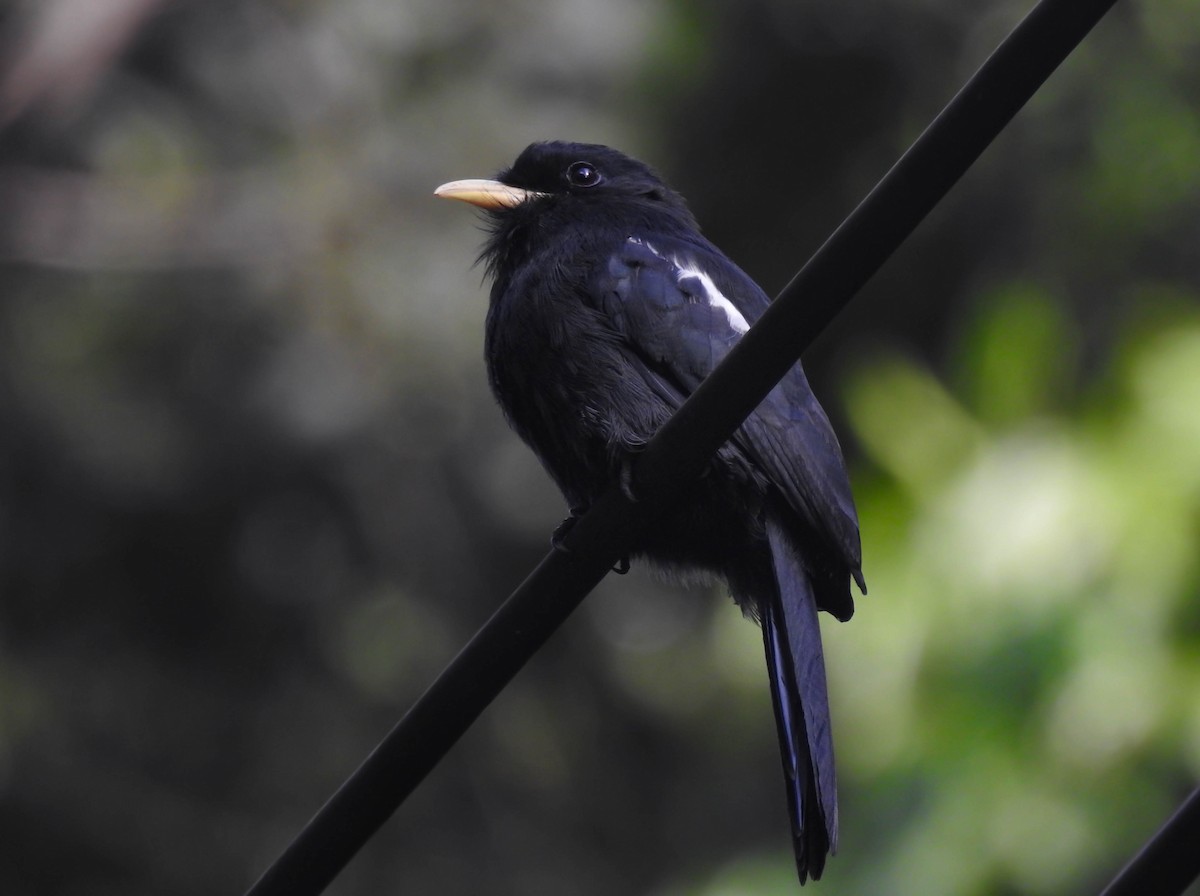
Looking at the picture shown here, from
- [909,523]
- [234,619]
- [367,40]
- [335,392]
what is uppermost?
[909,523]

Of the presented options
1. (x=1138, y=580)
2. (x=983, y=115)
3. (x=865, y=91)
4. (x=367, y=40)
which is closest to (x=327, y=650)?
(x=367, y=40)

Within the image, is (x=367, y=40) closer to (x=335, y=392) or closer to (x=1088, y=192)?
(x=335, y=392)

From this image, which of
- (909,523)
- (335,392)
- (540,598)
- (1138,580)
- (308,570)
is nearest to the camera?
(540,598)

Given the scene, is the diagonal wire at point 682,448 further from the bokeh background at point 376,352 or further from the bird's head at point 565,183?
the bokeh background at point 376,352

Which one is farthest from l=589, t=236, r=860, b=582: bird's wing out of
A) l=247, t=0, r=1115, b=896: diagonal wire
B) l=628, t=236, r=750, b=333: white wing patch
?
l=247, t=0, r=1115, b=896: diagonal wire

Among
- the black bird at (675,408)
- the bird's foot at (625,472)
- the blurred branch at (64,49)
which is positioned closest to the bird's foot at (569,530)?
the black bird at (675,408)

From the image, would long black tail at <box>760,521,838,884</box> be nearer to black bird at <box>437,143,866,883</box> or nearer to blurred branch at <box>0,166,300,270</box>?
black bird at <box>437,143,866,883</box>
